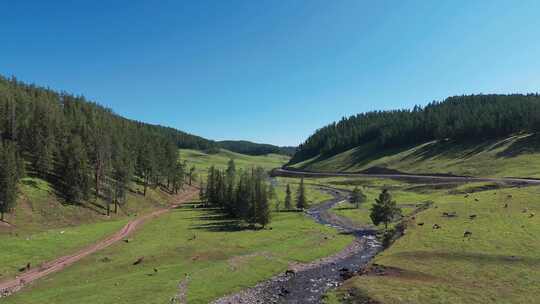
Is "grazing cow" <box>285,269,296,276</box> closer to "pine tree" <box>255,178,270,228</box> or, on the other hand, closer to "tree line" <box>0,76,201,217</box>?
"pine tree" <box>255,178,270,228</box>

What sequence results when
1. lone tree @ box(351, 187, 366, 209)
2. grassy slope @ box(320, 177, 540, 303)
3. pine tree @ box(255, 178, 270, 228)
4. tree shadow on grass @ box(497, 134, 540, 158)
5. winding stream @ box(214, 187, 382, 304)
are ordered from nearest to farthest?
grassy slope @ box(320, 177, 540, 303) → winding stream @ box(214, 187, 382, 304) → pine tree @ box(255, 178, 270, 228) → lone tree @ box(351, 187, 366, 209) → tree shadow on grass @ box(497, 134, 540, 158)

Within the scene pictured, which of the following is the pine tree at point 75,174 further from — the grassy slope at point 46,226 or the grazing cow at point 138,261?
the grazing cow at point 138,261

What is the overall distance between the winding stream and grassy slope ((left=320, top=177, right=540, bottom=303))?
375 centimetres

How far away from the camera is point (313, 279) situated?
45594 millimetres

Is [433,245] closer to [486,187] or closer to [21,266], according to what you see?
[21,266]

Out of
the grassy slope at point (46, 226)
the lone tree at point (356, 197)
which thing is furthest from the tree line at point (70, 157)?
the lone tree at point (356, 197)

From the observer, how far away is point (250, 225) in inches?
3324

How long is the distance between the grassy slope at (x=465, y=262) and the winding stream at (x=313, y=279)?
12.3 feet

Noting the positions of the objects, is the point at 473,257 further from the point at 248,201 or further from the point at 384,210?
the point at 248,201

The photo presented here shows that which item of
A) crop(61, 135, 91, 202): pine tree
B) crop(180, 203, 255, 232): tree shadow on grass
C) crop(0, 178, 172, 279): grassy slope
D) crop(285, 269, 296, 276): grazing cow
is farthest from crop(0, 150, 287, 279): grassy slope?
crop(285, 269, 296, 276): grazing cow

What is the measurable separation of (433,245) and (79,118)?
442 feet

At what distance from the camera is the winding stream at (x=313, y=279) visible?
128ft

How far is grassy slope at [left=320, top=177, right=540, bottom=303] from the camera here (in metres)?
32.8

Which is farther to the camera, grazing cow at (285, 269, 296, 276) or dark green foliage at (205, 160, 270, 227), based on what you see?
dark green foliage at (205, 160, 270, 227)
